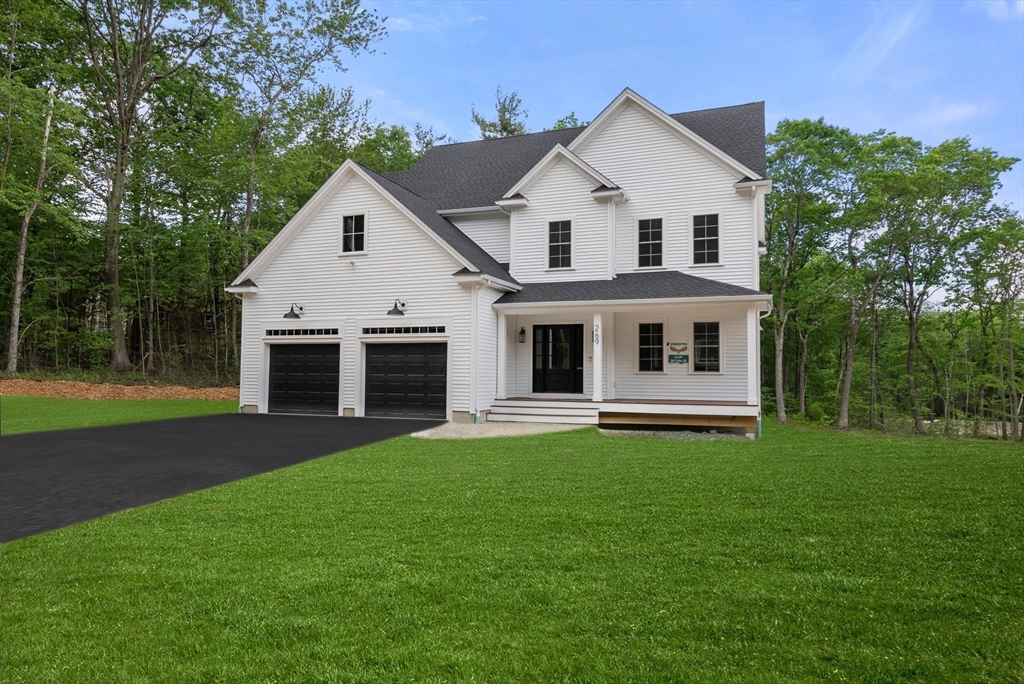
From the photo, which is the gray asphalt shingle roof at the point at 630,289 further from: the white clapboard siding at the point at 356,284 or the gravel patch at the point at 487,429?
the gravel patch at the point at 487,429

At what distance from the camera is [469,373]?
1430 cm

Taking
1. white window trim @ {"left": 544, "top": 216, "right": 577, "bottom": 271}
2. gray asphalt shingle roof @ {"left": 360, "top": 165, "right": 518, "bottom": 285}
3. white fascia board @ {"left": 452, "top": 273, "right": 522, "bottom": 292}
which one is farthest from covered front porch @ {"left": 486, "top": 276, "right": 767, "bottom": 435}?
gray asphalt shingle roof @ {"left": 360, "top": 165, "right": 518, "bottom": 285}

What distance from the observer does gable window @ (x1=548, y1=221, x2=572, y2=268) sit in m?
16.3

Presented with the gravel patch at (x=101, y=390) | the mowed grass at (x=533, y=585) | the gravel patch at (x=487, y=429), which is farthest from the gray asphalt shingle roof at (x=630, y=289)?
the gravel patch at (x=101, y=390)

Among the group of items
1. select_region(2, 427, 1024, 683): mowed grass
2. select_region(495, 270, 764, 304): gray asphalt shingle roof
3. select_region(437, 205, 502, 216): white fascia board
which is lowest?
select_region(2, 427, 1024, 683): mowed grass

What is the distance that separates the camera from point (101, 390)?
1873cm

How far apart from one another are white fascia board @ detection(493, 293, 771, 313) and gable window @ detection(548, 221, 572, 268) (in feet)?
7.12

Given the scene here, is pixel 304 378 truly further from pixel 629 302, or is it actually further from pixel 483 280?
pixel 629 302

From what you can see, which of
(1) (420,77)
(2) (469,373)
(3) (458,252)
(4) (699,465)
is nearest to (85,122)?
(1) (420,77)

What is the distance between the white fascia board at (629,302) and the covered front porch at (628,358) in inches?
0.9

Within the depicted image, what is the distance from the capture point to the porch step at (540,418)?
45.5 ft

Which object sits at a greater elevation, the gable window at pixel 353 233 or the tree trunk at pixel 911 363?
the gable window at pixel 353 233

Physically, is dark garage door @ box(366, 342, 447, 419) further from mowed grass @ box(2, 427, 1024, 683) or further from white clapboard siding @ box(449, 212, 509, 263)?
mowed grass @ box(2, 427, 1024, 683)

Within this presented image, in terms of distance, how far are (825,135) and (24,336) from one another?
32.9 metres
